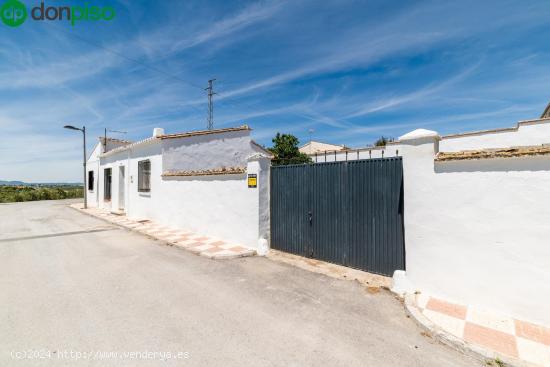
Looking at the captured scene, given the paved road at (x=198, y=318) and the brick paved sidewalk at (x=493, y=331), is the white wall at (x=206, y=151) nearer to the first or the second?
the paved road at (x=198, y=318)

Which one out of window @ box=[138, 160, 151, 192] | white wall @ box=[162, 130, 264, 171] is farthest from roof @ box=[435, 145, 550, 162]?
window @ box=[138, 160, 151, 192]

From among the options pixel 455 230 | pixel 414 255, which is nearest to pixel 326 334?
pixel 414 255

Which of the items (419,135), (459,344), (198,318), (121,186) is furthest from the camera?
(121,186)

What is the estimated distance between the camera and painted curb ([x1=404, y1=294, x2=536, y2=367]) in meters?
2.80

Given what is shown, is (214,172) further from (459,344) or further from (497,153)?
(459,344)

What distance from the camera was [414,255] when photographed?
4.61 meters

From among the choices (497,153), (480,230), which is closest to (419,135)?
(497,153)

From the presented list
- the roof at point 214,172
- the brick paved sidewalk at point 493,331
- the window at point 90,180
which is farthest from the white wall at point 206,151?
the window at point 90,180

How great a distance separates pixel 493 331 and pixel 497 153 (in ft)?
7.95

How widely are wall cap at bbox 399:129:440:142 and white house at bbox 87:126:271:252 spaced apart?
11.8 feet

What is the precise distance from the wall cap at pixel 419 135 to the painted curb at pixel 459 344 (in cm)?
278

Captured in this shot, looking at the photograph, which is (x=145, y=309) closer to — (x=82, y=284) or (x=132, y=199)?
(x=82, y=284)

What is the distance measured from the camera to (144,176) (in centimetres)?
1321

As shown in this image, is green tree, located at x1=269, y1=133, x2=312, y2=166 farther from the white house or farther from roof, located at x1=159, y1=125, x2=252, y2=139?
roof, located at x1=159, y1=125, x2=252, y2=139
